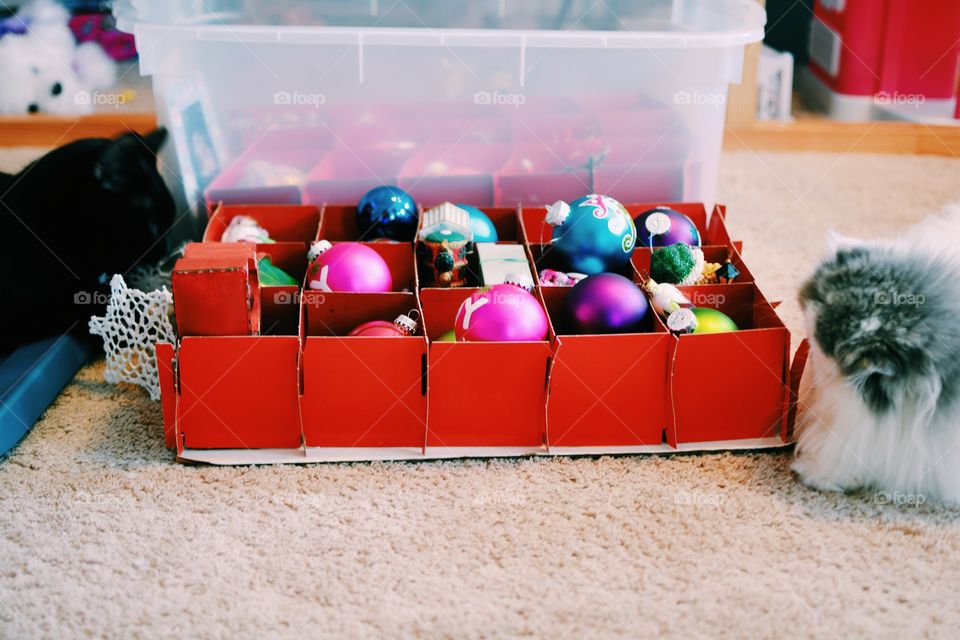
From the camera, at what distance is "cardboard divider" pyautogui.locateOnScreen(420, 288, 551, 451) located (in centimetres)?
105

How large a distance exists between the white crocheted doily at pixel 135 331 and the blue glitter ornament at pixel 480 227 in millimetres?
450

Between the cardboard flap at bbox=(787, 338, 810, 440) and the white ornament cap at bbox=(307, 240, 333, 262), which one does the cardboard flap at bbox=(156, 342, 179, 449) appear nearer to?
the white ornament cap at bbox=(307, 240, 333, 262)

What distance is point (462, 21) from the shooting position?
5.94 feet

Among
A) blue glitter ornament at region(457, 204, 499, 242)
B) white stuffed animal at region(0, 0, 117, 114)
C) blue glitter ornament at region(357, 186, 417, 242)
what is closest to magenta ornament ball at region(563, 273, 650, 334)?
blue glitter ornament at region(457, 204, 499, 242)

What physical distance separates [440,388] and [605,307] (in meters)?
0.23

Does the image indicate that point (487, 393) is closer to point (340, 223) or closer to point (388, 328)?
point (388, 328)

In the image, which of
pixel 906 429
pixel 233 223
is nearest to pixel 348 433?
pixel 233 223

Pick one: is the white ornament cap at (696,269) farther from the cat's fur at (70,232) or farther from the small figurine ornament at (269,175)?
the cat's fur at (70,232)

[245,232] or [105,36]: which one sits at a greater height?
[105,36]

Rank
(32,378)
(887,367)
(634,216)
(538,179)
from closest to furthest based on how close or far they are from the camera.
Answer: (887,367) → (32,378) → (634,216) → (538,179)

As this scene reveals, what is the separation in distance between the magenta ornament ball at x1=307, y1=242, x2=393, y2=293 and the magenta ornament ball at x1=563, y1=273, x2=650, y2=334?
0.27 meters

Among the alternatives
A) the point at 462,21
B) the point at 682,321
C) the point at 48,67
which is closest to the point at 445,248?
the point at 682,321

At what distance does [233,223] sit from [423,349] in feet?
1.68

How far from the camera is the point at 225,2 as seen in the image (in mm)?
1755
